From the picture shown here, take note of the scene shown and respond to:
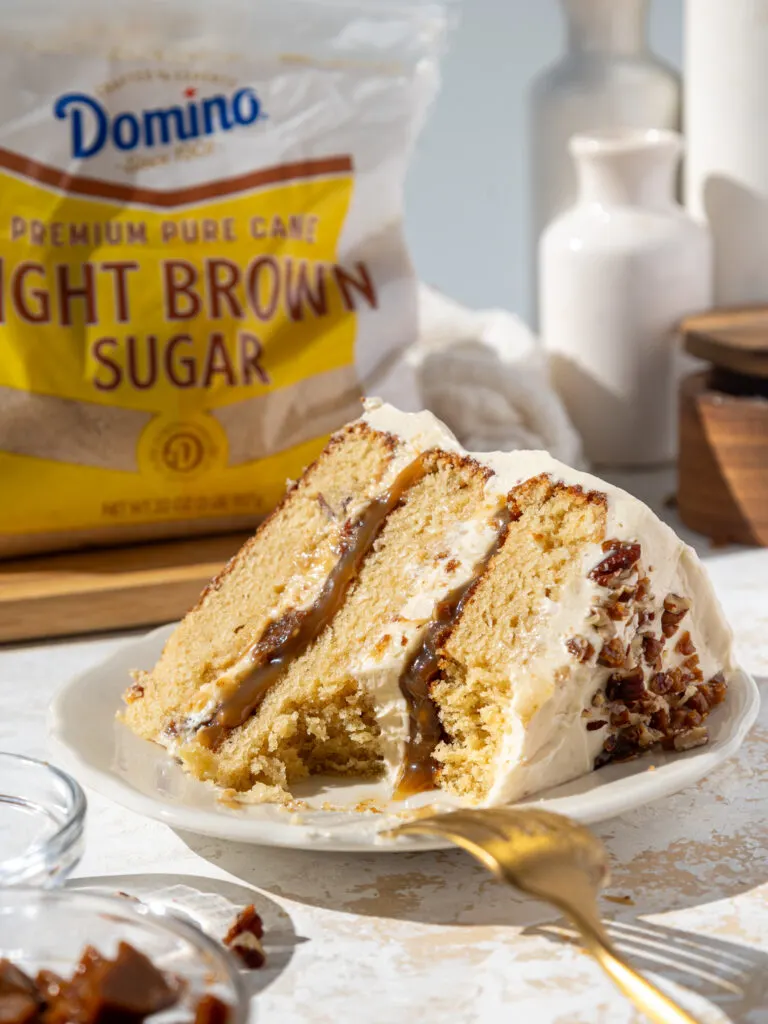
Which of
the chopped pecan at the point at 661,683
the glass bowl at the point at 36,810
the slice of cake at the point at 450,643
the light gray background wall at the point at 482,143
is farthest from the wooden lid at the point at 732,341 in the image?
the glass bowl at the point at 36,810

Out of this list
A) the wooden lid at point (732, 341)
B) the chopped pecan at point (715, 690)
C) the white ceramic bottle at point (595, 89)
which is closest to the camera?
the chopped pecan at point (715, 690)

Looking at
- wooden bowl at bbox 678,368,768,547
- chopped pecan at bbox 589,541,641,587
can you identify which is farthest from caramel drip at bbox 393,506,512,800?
wooden bowl at bbox 678,368,768,547

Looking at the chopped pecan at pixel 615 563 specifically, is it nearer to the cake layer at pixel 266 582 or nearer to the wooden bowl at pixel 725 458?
the cake layer at pixel 266 582

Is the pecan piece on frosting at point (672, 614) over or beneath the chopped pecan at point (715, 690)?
over

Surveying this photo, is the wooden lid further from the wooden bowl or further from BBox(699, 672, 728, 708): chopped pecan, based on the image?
BBox(699, 672, 728, 708): chopped pecan

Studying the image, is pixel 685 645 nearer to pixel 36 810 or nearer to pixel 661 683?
pixel 661 683

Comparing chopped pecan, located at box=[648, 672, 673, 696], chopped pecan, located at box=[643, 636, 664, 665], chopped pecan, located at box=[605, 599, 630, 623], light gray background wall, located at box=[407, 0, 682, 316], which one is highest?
light gray background wall, located at box=[407, 0, 682, 316]

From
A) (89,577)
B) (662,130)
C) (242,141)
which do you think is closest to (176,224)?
(242,141)
